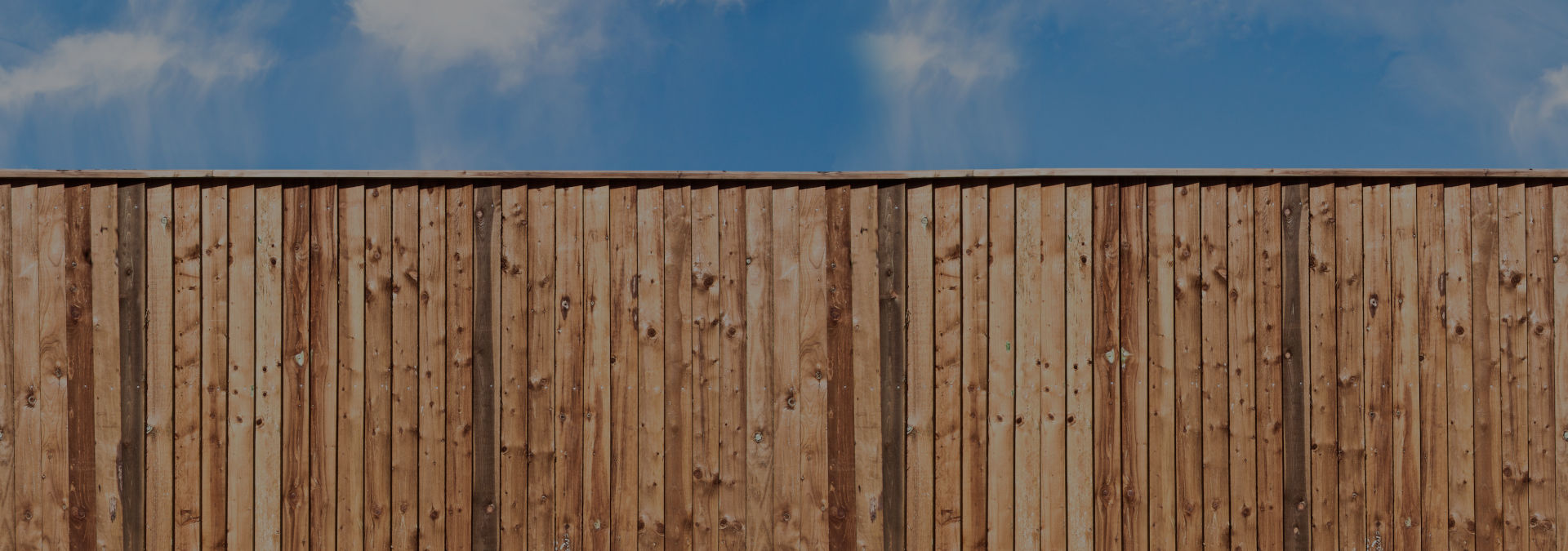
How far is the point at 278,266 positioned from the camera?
9.64 ft

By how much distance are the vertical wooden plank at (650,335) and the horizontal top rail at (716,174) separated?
148 millimetres

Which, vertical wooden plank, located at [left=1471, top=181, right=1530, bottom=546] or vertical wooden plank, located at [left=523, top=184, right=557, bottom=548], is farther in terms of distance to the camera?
vertical wooden plank, located at [left=1471, top=181, right=1530, bottom=546]

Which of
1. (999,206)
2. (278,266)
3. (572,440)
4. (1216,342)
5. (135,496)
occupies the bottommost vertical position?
(135,496)

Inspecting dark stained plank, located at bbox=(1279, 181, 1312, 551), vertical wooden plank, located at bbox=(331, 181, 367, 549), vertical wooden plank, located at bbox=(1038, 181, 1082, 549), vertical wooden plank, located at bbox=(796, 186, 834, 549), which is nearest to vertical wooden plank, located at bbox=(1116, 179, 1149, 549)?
vertical wooden plank, located at bbox=(1038, 181, 1082, 549)

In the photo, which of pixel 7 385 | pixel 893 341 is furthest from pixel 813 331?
pixel 7 385

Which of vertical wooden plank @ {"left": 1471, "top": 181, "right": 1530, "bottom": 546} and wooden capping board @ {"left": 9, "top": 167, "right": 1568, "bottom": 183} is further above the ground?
wooden capping board @ {"left": 9, "top": 167, "right": 1568, "bottom": 183}

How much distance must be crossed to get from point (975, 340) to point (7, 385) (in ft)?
13.3

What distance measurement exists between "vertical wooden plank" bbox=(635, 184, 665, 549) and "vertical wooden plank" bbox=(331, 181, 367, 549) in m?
1.14

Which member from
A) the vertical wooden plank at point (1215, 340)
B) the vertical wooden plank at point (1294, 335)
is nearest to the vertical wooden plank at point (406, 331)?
the vertical wooden plank at point (1215, 340)

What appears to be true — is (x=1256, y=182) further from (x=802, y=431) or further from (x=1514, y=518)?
(x=802, y=431)

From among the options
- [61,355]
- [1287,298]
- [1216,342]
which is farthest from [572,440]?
[1287,298]

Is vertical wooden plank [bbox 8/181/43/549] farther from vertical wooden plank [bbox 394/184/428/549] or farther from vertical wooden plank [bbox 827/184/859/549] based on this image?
vertical wooden plank [bbox 827/184/859/549]

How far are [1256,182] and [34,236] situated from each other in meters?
5.11

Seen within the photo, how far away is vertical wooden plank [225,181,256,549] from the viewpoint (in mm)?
2939
